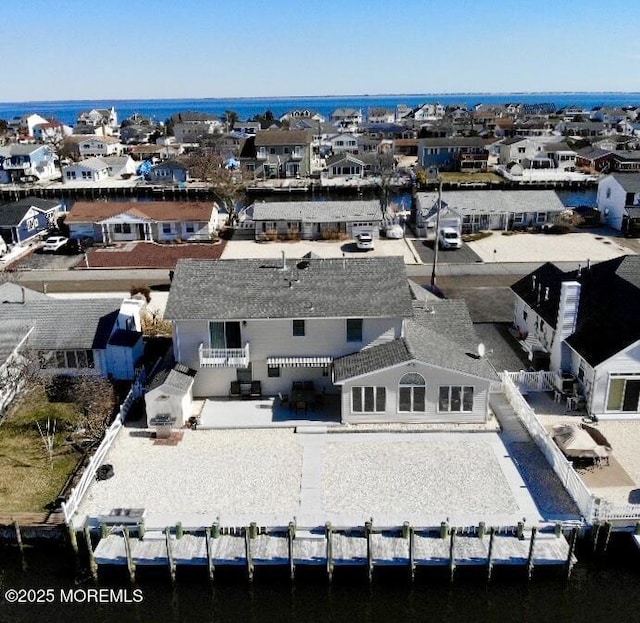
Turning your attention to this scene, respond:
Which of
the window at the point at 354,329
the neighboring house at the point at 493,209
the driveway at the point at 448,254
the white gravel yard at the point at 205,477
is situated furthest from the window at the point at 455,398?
the neighboring house at the point at 493,209

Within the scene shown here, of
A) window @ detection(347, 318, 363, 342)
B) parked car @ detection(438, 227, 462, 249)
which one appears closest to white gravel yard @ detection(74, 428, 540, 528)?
window @ detection(347, 318, 363, 342)

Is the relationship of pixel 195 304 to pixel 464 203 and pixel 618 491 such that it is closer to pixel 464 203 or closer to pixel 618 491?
pixel 618 491

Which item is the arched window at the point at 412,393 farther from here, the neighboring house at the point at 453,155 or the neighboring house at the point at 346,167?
the neighboring house at the point at 453,155

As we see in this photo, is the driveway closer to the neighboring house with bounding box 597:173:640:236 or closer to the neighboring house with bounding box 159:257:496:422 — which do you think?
the neighboring house with bounding box 597:173:640:236

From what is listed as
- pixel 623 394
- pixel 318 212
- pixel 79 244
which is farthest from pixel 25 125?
pixel 623 394

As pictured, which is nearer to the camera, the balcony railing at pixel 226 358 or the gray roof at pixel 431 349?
the gray roof at pixel 431 349

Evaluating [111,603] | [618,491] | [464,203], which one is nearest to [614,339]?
[618,491]

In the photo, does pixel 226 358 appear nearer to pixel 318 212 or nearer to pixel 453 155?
pixel 318 212
